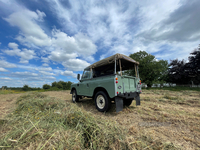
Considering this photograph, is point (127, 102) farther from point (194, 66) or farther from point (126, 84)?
point (194, 66)

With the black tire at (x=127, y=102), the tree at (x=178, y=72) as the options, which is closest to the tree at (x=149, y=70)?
the tree at (x=178, y=72)

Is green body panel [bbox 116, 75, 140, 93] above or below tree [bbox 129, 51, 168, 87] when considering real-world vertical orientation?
below

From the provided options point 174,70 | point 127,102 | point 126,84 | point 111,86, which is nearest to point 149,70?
point 174,70

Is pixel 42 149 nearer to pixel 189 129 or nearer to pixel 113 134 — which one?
pixel 113 134

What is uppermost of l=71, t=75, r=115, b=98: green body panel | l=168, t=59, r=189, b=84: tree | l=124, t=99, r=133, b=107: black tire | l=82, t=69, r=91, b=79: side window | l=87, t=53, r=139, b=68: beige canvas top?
l=168, t=59, r=189, b=84: tree

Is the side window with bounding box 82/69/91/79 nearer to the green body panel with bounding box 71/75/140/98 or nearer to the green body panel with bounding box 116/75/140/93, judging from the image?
the green body panel with bounding box 71/75/140/98

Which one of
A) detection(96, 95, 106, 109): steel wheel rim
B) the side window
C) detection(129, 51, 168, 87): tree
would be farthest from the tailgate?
detection(129, 51, 168, 87): tree

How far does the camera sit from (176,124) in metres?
2.84

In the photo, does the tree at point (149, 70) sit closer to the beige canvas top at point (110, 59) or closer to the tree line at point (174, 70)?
the tree line at point (174, 70)

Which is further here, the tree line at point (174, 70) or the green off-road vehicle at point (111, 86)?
the tree line at point (174, 70)

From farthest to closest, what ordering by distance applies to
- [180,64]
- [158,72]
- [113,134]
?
[180,64]
[158,72]
[113,134]

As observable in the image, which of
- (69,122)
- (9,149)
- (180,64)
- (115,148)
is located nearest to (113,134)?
(115,148)

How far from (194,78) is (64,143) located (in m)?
32.7

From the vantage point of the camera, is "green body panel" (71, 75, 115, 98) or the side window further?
the side window
